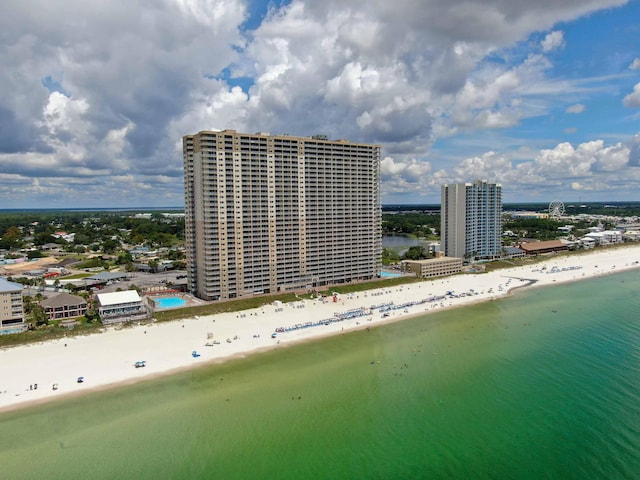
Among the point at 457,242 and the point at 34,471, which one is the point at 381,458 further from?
the point at 457,242

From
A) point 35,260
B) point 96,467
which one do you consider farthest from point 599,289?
point 35,260

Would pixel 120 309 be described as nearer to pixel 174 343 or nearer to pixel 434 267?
pixel 174 343

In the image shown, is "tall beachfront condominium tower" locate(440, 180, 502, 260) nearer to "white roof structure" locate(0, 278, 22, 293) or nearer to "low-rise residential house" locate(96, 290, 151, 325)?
"low-rise residential house" locate(96, 290, 151, 325)

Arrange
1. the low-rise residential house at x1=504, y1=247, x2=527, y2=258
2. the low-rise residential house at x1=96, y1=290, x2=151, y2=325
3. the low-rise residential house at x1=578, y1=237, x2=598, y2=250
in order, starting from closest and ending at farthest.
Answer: the low-rise residential house at x1=96, y1=290, x2=151, y2=325, the low-rise residential house at x1=504, y1=247, x2=527, y2=258, the low-rise residential house at x1=578, y1=237, x2=598, y2=250

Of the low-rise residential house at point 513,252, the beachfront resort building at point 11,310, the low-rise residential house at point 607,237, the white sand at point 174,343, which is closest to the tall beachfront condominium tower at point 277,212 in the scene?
the white sand at point 174,343

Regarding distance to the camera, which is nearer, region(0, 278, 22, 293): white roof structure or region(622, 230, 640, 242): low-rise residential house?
region(0, 278, 22, 293): white roof structure

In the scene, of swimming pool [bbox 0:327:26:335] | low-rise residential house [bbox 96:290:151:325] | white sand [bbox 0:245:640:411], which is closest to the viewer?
white sand [bbox 0:245:640:411]

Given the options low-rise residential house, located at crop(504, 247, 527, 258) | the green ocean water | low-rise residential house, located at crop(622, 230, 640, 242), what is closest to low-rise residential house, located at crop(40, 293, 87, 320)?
the green ocean water
